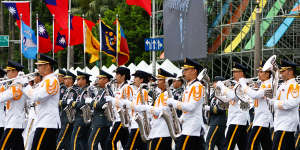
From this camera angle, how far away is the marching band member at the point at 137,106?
11263 millimetres

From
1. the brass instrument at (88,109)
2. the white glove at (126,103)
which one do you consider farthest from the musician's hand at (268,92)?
the brass instrument at (88,109)

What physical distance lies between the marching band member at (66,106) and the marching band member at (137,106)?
115 inches

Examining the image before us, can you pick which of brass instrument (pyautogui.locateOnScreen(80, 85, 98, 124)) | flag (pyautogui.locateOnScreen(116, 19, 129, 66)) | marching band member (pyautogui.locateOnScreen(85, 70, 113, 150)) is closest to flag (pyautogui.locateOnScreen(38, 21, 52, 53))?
flag (pyautogui.locateOnScreen(116, 19, 129, 66))

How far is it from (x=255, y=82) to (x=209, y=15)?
23.0 metres

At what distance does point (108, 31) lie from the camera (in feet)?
83.6

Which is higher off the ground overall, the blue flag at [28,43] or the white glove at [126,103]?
the blue flag at [28,43]

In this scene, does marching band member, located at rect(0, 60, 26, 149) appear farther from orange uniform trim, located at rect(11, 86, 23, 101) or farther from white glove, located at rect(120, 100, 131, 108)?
white glove, located at rect(120, 100, 131, 108)

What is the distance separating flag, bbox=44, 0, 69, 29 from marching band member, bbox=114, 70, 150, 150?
17871 mm

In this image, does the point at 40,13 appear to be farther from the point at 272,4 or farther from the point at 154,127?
the point at 154,127

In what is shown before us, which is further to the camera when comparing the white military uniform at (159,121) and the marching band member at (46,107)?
the white military uniform at (159,121)

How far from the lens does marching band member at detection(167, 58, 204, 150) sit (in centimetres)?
959

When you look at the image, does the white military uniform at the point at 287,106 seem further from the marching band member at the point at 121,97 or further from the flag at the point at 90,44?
the flag at the point at 90,44

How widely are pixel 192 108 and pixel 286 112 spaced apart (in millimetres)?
1935

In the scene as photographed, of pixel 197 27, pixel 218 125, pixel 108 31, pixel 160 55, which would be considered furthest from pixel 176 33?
pixel 218 125
